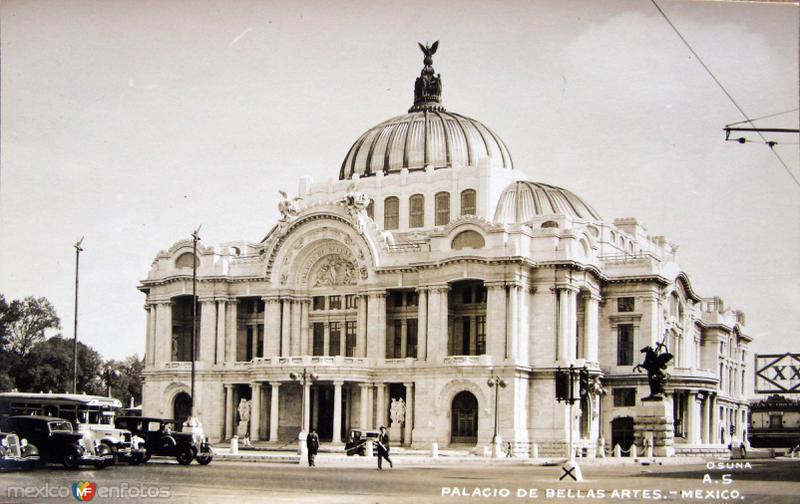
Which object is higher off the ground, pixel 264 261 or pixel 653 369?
pixel 264 261

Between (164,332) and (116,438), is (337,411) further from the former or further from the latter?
(116,438)

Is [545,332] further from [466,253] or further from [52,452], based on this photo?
[52,452]

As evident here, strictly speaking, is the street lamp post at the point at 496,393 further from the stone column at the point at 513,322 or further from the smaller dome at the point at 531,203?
the smaller dome at the point at 531,203

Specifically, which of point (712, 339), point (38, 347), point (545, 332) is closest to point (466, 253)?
point (545, 332)

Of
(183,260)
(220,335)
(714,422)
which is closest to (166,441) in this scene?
(220,335)

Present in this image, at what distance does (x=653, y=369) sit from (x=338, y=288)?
2469 cm

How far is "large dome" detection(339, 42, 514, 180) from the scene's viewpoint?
6956 centimetres

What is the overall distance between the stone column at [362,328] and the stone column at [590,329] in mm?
11355

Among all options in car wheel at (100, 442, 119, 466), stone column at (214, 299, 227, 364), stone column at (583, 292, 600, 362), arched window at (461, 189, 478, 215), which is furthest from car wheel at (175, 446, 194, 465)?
arched window at (461, 189, 478, 215)

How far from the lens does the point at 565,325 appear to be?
5825cm

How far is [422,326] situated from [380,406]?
4.73 meters

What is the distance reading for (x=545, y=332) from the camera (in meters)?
58.7

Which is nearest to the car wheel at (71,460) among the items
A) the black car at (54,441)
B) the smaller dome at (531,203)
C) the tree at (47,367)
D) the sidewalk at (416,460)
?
the black car at (54,441)

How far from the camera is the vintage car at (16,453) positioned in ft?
99.6
